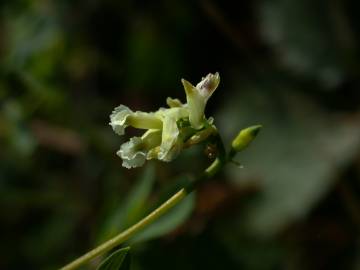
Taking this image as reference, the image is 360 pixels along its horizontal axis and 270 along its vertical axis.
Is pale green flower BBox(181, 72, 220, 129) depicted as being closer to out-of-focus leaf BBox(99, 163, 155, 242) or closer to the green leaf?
the green leaf

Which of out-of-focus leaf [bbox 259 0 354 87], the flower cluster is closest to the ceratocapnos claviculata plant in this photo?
the flower cluster

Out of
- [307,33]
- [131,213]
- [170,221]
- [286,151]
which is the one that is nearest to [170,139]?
[170,221]

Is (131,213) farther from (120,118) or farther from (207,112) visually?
(207,112)

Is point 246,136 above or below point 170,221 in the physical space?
above

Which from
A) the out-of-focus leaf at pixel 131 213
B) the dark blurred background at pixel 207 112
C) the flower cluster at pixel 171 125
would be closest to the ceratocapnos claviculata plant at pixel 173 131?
the flower cluster at pixel 171 125

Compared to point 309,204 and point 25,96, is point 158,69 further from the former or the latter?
point 309,204

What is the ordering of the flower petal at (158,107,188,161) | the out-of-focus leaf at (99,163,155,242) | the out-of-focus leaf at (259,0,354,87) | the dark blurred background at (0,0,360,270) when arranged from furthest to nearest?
1. the out-of-focus leaf at (259,0,354,87)
2. the dark blurred background at (0,0,360,270)
3. the out-of-focus leaf at (99,163,155,242)
4. the flower petal at (158,107,188,161)
